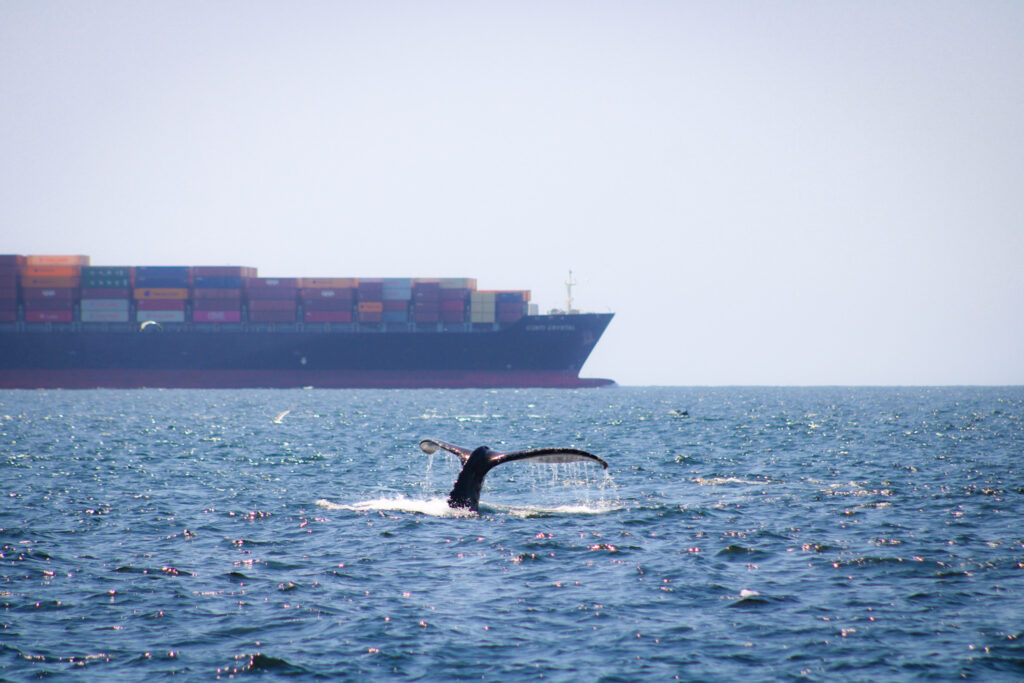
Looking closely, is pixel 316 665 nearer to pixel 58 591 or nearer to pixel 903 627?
pixel 58 591

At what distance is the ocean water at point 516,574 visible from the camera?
34.3ft

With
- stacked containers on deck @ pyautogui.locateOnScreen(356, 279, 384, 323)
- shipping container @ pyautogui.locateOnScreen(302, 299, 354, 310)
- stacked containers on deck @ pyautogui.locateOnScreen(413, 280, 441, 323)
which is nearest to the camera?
shipping container @ pyautogui.locateOnScreen(302, 299, 354, 310)

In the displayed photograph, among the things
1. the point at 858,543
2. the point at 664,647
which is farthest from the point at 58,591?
the point at 858,543

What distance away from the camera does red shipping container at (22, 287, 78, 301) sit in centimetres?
10450

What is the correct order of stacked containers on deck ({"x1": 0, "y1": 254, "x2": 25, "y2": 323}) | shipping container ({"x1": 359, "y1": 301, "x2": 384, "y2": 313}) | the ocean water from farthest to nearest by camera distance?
shipping container ({"x1": 359, "y1": 301, "x2": 384, "y2": 313}), stacked containers on deck ({"x1": 0, "y1": 254, "x2": 25, "y2": 323}), the ocean water

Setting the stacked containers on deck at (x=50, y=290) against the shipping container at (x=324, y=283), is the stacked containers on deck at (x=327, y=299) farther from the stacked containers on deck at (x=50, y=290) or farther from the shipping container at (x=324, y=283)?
the stacked containers on deck at (x=50, y=290)

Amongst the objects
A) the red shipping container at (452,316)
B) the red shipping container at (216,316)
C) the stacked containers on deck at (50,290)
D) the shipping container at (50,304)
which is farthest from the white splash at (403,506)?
the stacked containers on deck at (50,290)

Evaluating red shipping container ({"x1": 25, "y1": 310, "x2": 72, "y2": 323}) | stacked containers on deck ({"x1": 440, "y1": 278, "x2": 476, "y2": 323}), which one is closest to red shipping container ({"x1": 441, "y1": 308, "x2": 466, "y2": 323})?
stacked containers on deck ({"x1": 440, "y1": 278, "x2": 476, "y2": 323})

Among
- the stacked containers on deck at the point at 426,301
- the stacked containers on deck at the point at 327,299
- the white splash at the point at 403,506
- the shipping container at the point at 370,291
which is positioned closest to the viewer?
the white splash at the point at 403,506

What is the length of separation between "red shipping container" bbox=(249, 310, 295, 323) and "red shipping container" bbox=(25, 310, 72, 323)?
20126 millimetres

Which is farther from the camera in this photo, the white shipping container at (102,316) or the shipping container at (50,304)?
the white shipping container at (102,316)

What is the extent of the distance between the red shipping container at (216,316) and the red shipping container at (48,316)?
1389cm

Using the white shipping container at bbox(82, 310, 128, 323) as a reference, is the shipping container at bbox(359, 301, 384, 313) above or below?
above

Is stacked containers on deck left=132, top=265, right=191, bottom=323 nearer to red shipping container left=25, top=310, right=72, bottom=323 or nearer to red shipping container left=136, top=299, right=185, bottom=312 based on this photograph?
red shipping container left=136, top=299, right=185, bottom=312
